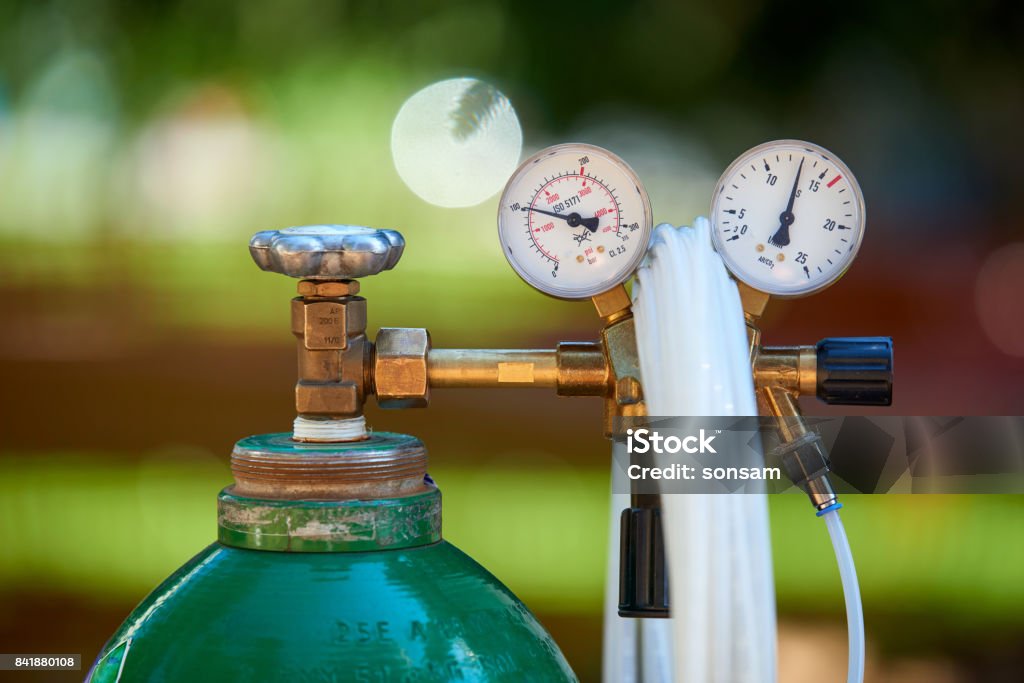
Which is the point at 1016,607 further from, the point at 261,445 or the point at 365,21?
the point at 261,445

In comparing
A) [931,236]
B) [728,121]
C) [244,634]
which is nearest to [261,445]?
[244,634]

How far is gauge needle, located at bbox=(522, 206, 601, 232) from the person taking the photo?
1059 millimetres

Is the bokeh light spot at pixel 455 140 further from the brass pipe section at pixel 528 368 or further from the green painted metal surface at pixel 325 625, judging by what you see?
the green painted metal surface at pixel 325 625

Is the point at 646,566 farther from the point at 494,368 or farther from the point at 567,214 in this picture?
the point at 567,214

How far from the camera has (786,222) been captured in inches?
40.8

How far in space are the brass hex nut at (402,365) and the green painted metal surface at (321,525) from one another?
11cm

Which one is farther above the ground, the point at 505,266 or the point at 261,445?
the point at 505,266

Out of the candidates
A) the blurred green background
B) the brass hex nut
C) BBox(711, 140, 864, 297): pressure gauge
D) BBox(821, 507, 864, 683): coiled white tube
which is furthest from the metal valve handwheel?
the blurred green background

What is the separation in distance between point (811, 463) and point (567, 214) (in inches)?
11.5

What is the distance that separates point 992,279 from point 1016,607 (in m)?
0.84

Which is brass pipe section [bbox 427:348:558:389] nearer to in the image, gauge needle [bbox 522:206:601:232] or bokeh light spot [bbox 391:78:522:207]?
gauge needle [bbox 522:206:601:232]

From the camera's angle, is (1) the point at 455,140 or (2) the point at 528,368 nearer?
(2) the point at 528,368

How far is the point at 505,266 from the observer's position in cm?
337

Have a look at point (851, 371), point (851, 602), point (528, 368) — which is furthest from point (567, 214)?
point (851, 602)
